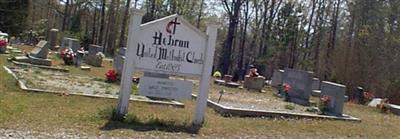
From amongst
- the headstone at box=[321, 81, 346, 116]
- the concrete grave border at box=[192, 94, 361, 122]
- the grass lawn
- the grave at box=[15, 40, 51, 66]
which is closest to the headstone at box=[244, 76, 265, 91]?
the headstone at box=[321, 81, 346, 116]

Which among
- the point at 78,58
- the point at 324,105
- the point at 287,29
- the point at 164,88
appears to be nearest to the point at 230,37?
the point at 287,29

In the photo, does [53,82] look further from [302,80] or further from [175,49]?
[302,80]

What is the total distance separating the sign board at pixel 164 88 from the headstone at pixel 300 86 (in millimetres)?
7987

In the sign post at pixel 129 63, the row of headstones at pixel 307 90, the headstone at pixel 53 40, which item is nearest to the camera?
the sign post at pixel 129 63

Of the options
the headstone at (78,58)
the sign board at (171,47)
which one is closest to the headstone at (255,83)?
the headstone at (78,58)

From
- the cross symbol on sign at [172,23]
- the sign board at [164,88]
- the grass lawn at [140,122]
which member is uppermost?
the cross symbol on sign at [172,23]

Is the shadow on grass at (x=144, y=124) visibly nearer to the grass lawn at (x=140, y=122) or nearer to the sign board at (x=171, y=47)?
the grass lawn at (x=140, y=122)

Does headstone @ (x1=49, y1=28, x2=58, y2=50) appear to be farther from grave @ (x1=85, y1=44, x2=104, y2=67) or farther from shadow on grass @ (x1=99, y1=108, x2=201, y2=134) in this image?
shadow on grass @ (x1=99, y1=108, x2=201, y2=134)

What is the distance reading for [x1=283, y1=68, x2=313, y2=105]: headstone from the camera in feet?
53.7

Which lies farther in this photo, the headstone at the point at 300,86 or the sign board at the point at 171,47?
the headstone at the point at 300,86

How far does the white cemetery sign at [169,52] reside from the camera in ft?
26.5

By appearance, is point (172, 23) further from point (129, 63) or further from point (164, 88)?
point (164, 88)

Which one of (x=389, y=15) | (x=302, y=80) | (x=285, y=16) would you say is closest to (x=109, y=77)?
(x=302, y=80)

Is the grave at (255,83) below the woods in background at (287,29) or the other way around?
below
